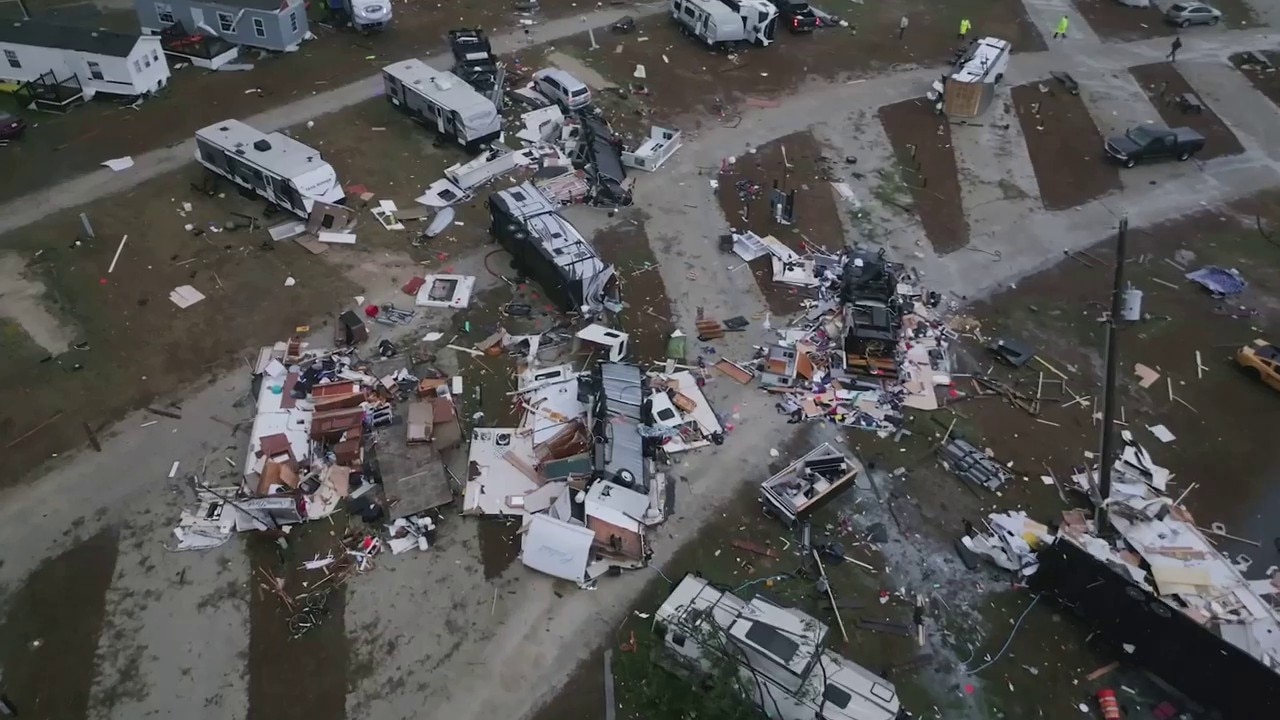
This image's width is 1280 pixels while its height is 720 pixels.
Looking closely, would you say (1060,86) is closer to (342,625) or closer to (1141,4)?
(1141,4)

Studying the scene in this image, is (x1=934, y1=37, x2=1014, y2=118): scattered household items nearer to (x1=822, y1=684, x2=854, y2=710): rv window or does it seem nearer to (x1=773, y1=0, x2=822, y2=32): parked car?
(x1=773, y1=0, x2=822, y2=32): parked car

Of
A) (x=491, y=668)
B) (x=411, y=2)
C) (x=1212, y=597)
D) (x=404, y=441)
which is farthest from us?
(x=411, y=2)

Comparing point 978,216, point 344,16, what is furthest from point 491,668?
point 344,16

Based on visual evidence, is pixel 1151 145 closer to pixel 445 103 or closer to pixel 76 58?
pixel 445 103

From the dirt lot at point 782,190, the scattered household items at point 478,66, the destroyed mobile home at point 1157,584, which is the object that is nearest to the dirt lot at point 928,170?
the dirt lot at point 782,190

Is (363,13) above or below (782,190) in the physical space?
above

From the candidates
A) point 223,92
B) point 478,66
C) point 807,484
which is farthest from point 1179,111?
point 223,92

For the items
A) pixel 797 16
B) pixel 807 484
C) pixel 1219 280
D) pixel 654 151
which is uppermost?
pixel 797 16
